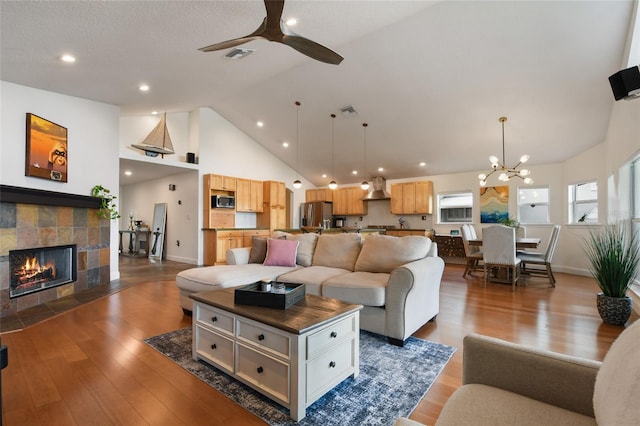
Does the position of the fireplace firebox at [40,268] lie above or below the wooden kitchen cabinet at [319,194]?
below

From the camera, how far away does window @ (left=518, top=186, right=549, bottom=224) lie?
6648 millimetres

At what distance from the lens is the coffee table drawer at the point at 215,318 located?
2.10 m

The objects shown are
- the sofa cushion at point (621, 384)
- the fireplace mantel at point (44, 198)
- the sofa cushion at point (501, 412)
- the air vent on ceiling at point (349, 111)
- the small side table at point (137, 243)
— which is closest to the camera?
the sofa cushion at point (621, 384)

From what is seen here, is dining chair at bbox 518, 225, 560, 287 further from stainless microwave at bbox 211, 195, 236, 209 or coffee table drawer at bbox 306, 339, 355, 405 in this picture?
stainless microwave at bbox 211, 195, 236, 209

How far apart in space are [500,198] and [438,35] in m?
4.51

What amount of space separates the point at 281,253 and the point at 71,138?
Result: 12.0 feet

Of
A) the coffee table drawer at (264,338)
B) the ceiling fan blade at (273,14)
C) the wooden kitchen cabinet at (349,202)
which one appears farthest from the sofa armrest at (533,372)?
the wooden kitchen cabinet at (349,202)

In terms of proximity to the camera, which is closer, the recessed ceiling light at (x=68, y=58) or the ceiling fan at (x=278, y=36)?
the ceiling fan at (x=278, y=36)

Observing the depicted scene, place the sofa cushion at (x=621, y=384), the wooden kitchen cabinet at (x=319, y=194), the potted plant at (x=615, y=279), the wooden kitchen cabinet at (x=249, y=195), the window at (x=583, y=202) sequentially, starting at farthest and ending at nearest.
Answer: the wooden kitchen cabinet at (x=319, y=194) → the wooden kitchen cabinet at (x=249, y=195) → the window at (x=583, y=202) → the potted plant at (x=615, y=279) → the sofa cushion at (x=621, y=384)

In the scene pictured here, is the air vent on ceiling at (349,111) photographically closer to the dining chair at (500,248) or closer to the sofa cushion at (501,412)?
the dining chair at (500,248)

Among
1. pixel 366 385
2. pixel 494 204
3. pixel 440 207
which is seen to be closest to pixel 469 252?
pixel 494 204

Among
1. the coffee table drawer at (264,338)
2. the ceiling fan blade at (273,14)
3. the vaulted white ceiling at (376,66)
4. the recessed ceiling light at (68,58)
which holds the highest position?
the vaulted white ceiling at (376,66)

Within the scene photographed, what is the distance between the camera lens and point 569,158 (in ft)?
20.3

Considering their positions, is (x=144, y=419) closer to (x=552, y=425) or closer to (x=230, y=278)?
(x=230, y=278)
